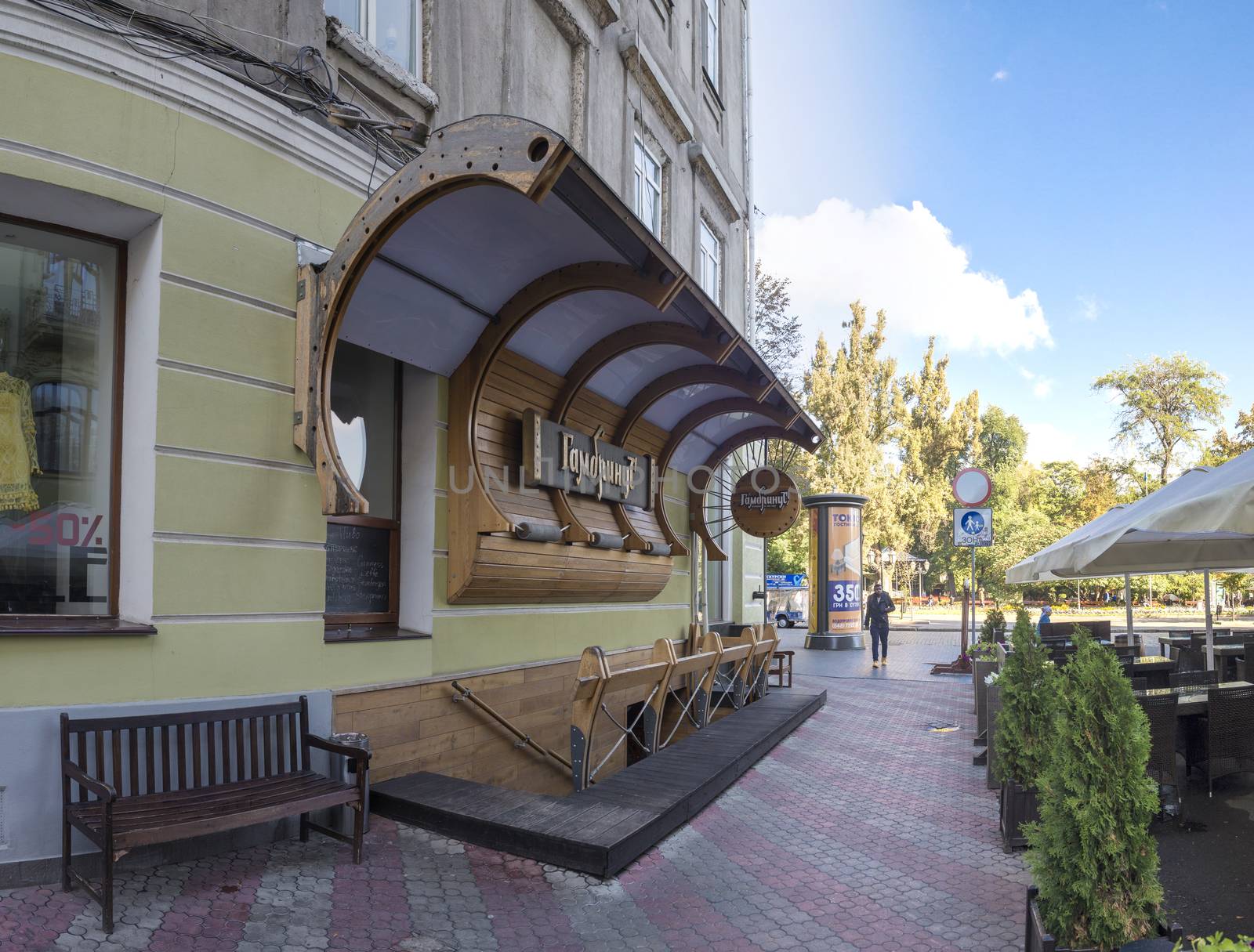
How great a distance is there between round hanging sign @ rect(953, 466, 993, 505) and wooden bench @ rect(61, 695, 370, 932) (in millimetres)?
10100

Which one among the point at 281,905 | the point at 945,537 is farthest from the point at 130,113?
the point at 945,537

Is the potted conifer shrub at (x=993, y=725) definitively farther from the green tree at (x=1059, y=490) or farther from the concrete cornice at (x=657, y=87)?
the green tree at (x=1059, y=490)

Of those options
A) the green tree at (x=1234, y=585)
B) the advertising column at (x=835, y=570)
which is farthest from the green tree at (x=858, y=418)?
the advertising column at (x=835, y=570)

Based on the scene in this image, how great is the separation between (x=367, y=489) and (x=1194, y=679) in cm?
724

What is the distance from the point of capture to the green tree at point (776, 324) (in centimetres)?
3756

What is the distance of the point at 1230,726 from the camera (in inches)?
267

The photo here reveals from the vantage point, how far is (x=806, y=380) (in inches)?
1670

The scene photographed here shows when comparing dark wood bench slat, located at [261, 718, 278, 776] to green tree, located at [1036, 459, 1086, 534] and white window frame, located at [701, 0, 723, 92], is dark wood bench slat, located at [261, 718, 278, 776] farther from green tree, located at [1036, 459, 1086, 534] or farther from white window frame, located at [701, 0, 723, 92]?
green tree, located at [1036, 459, 1086, 534]

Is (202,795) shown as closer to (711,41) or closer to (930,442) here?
(711,41)

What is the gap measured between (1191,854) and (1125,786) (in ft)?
7.89

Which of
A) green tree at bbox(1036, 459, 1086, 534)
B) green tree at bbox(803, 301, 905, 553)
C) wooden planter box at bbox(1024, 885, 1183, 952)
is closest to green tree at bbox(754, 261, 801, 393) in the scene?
green tree at bbox(803, 301, 905, 553)

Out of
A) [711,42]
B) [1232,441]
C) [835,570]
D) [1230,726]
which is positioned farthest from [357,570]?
[1232,441]

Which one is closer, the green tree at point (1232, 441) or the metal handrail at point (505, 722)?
the metal handrail at point (505, 722)

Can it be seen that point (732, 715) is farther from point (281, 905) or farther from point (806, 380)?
point (806, 380)
